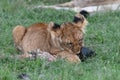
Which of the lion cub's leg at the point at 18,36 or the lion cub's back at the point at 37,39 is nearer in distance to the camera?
the lion cub's back at the point at 37,39

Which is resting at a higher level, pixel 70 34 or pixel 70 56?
pixel 70 34

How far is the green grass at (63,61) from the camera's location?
5672mm

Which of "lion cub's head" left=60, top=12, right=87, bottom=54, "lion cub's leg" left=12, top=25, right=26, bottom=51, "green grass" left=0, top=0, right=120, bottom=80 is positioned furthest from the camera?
"lion cub's leg" left=12, top=25, right=26, bottom=51

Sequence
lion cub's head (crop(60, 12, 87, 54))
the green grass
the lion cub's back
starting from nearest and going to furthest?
the green grass < lion cub's head (crop(60, 12, 87, 54)) < the lion cub's back

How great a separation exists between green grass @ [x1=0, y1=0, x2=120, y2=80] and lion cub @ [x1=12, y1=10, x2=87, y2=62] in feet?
0.78

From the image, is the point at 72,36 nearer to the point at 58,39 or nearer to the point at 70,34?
the point at 70,34

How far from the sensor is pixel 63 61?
6.50 meters

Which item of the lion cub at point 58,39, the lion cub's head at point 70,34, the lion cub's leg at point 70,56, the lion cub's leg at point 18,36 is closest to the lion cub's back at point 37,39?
the lion cub at point 58,39

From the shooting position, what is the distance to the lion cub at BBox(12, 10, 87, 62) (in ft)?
22.4

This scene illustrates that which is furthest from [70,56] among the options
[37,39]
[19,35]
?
[19,35]

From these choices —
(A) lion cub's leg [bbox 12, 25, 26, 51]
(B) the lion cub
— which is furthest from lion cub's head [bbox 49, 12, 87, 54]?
(A) lion cub's leg [bbox 12, 25, 26, 51]

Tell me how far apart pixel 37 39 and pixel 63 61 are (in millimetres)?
1180

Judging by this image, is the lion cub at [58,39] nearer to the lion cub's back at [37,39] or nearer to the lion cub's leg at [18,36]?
the lion cub's back at [37,39]

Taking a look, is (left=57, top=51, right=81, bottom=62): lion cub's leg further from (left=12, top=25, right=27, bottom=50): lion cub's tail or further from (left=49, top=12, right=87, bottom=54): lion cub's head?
(left=12, top=25, right=27, bottom=50): lion cub's tail
